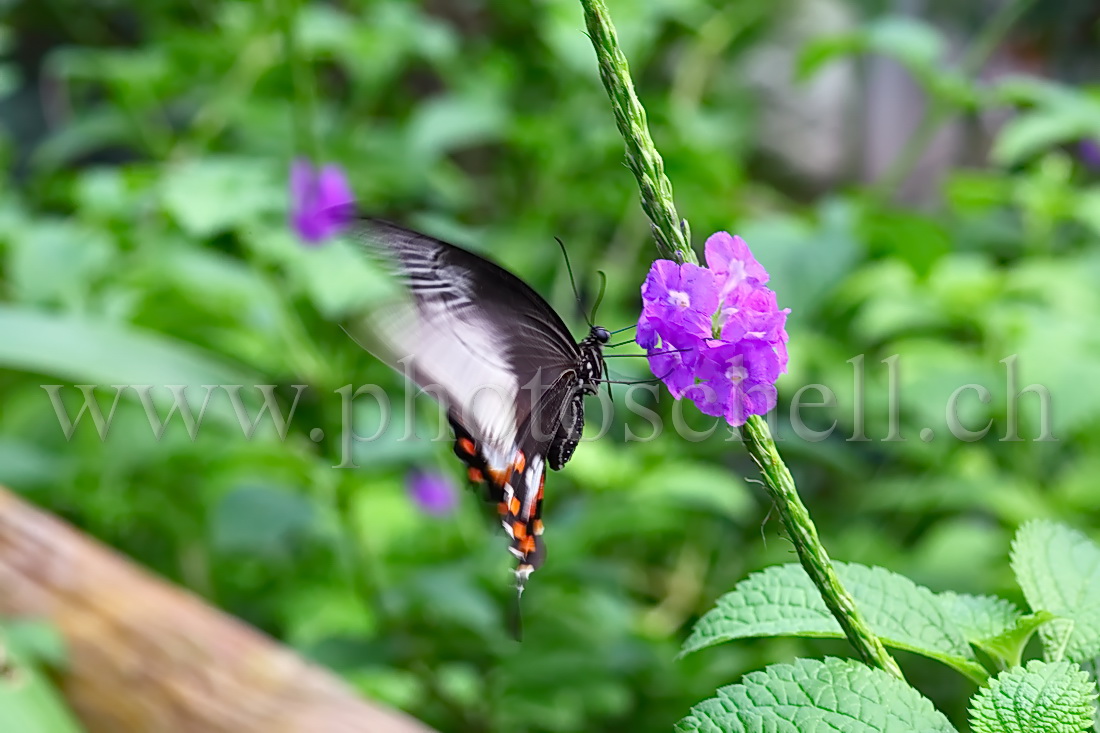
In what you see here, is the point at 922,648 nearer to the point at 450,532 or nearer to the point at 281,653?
the point at 281,653

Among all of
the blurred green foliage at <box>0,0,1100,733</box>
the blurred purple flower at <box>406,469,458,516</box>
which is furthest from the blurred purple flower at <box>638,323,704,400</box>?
the blurred purple flower at <box>406,469,458,516</box>

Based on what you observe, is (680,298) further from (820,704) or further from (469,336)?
(469,336)

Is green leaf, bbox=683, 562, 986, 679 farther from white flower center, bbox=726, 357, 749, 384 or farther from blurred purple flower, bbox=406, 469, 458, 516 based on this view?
blurred purple flower, bbox=406, 469, 458, 516

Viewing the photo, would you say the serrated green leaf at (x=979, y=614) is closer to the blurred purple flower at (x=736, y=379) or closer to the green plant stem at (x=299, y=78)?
the blurred purple flower at (x=736, y=379)

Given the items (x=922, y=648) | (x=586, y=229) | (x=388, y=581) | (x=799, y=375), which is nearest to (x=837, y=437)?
(x=799, y=375)

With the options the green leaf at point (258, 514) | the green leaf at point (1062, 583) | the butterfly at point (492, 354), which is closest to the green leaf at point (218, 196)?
the green leaf at point (258, 514)

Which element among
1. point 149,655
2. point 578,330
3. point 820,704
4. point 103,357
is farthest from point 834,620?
point 578,330
